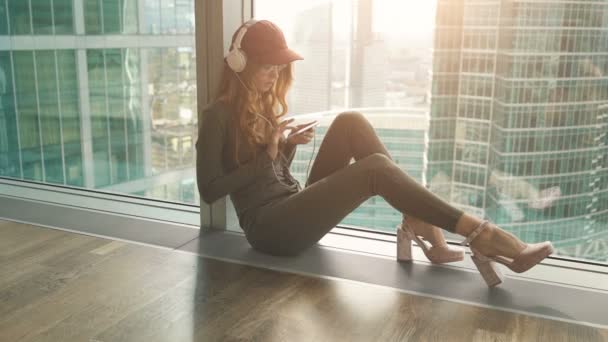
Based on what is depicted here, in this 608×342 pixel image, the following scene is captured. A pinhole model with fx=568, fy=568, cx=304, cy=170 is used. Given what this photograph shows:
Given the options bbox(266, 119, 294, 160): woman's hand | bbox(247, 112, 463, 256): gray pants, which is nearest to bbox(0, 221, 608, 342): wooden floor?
bbox(247, 112, 463, 256): gray pants

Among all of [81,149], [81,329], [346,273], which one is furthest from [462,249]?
[81,149]

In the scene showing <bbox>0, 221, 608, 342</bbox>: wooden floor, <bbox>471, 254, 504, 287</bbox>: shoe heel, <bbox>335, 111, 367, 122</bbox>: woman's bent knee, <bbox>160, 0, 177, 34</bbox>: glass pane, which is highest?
<bbox>160, 0, 177, 34</bbox>: glass pane

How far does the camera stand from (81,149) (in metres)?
3.29

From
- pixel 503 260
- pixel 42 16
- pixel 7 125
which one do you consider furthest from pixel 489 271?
pixel 7 125

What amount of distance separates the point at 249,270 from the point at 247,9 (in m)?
1.19

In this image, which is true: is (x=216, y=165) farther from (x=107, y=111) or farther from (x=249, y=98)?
(x=107, y=111)

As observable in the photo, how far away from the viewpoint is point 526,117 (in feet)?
7.89

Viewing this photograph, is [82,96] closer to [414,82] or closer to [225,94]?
[225,94]

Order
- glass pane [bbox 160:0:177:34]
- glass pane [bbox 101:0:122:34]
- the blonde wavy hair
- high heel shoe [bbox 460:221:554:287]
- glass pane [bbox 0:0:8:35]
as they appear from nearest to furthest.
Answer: high heel shoe [bbox 460:221:554:287]
the blonde wavy hair
glass pane [bbox 160:0:177:34]
glass pane [bbox 101:0:122:34]
glass pane [bbox 0:0:8:35]

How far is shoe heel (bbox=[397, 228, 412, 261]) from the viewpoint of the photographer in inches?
87.3

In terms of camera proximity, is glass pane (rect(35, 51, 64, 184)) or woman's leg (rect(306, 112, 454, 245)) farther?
glass pane (rect(35, 51, 64, 184))

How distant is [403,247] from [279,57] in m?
0.87

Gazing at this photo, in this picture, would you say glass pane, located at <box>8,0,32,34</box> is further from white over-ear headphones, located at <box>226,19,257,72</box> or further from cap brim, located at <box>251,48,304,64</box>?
cap brim, located at <box>251,48,304,64</box>

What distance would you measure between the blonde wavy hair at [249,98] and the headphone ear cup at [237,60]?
6 centimetres
